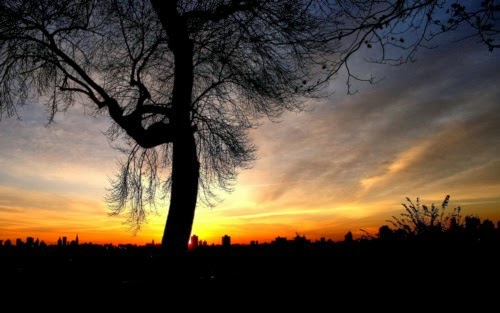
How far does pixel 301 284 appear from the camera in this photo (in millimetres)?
4785

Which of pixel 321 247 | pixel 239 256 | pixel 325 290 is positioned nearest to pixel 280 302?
pixel 325 290

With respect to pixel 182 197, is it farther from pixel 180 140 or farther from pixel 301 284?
pixel 301 284

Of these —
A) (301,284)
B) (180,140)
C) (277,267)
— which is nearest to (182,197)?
(180,140)

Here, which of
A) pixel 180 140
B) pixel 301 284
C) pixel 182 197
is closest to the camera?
pixel 301 284

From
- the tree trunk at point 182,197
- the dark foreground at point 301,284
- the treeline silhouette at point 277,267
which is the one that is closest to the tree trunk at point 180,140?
the tree trunk at point 182,197

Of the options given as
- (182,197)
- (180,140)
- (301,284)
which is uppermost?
(180,140)

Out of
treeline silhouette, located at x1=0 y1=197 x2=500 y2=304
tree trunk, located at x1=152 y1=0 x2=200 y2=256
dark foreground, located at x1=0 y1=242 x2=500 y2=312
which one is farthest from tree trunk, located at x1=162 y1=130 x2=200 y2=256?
dark foreground, located at x1=0 y1=242 x2=500 y2=312

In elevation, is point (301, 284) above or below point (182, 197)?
below

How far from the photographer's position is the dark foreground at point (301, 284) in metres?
4.44

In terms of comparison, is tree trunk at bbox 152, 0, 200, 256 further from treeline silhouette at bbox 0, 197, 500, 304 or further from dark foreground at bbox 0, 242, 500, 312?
dark foreground at bbox 0, 242, 500, 312

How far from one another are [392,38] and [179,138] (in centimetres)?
705

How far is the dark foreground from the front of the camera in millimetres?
4438

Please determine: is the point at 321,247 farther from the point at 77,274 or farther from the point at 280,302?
the point at 77,274

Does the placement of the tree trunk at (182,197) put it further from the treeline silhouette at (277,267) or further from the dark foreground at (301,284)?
the dark foreground at (301,284)
